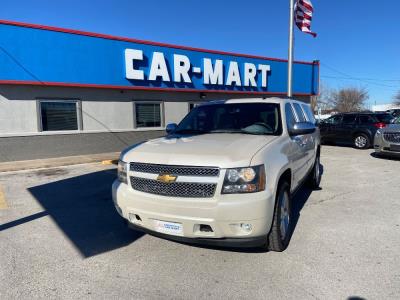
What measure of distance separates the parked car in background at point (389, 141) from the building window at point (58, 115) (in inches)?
444

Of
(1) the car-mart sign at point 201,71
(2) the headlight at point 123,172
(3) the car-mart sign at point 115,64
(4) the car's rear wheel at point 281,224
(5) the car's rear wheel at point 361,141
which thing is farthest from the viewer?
(5) the car's rear wheel at point 361,141

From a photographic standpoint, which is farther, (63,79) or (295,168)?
(63,79)

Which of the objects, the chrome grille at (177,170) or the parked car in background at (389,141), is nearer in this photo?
the chrome grille at (177,170)

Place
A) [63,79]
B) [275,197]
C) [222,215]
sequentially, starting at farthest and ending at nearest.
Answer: [63,79]
[275,197]
[222,215]

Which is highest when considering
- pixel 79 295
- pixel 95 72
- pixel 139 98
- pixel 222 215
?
pixel 95 72

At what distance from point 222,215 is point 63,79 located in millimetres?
10702

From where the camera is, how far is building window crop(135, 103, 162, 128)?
14086 millimetres

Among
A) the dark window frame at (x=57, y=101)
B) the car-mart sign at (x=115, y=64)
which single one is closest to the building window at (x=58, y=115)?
the dark window frame at (x=57, y=101)

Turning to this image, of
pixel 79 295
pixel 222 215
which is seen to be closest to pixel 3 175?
pixel 79 295

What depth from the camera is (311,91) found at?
70.9ft

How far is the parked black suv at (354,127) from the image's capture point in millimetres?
14052

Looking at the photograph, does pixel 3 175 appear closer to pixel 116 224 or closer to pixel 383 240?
pixel 116 224

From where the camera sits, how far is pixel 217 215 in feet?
10.3

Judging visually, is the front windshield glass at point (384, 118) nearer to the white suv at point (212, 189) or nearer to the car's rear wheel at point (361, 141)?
the car's rear wheel at point (361, 141)
